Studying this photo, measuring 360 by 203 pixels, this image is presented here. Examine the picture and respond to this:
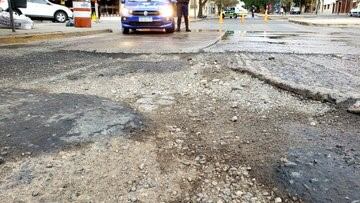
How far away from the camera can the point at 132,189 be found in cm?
229

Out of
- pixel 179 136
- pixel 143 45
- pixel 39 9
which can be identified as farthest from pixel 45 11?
pixel 179 136

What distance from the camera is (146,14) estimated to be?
1466 centimetres

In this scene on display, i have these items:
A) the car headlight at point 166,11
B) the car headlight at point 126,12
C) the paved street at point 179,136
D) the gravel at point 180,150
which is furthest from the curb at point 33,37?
the gravel at point 180,150

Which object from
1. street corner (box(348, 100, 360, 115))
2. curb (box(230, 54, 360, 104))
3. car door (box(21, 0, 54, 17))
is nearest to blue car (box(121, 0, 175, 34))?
curb (box(230, 54, 360, 104))

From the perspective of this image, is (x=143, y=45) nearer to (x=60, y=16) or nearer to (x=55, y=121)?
(x=55, y=121)

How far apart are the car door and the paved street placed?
20293 mm

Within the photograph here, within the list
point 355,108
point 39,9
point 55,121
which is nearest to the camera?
point 55,121

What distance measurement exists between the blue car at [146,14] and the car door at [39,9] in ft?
37.2

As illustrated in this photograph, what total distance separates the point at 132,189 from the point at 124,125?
1065 millimetres

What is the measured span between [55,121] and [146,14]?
11.8 metres

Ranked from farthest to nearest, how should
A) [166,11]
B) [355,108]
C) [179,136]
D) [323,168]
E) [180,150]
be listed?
[166,11] < [355,108] < [179,136] < [180,150] < [323,168]

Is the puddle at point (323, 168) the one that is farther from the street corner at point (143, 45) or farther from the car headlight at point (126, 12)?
the car headlight at point (126, 12)

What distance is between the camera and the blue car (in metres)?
14.6

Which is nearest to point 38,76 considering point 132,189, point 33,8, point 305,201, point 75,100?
point 75,100
